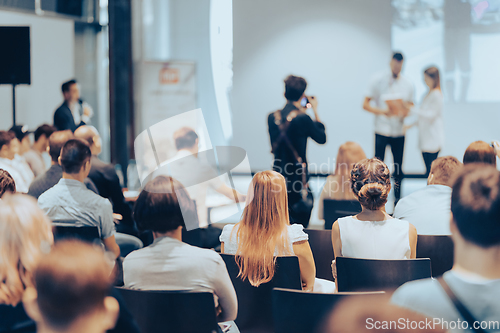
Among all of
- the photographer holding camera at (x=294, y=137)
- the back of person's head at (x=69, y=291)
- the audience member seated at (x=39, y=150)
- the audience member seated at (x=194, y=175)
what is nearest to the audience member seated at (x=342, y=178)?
the photographer holding camera at (x=294, y=137)

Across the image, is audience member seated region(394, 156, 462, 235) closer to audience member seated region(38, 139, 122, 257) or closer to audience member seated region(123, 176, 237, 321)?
audience member seated region(123, 176, 237, 321)

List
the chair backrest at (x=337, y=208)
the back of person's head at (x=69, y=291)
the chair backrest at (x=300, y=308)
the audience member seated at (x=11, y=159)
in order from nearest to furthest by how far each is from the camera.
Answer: the back of person's head at (x=69, y=291) < the chair backrest at (x=300, y=308) < the chair backrest at (x=337, y=208) < the audience member seated at (x=11, y=159)

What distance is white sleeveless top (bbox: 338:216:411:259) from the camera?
191 centimetres

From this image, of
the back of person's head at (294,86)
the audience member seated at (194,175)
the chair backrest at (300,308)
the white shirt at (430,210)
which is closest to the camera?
the chair backrest at (300,308)

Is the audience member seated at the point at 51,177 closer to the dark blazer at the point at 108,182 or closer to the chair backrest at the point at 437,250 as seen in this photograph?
the dark blazer at the point at 108,182

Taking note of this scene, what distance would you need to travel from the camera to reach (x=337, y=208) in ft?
9.93

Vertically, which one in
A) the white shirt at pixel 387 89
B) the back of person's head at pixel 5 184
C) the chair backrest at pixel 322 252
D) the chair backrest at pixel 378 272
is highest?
the white shirt at pixel 387 89

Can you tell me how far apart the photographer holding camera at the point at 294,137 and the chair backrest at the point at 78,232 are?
5.05ft

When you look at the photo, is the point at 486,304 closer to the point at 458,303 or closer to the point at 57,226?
the point at 458,303

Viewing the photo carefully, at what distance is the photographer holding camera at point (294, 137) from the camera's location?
3416 millimetres

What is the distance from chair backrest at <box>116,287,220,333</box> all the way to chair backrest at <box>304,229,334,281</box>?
1.12m

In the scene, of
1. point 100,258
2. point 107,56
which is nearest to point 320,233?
point 100,258

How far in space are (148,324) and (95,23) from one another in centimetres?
666

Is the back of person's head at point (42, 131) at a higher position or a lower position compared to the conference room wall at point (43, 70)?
lower
